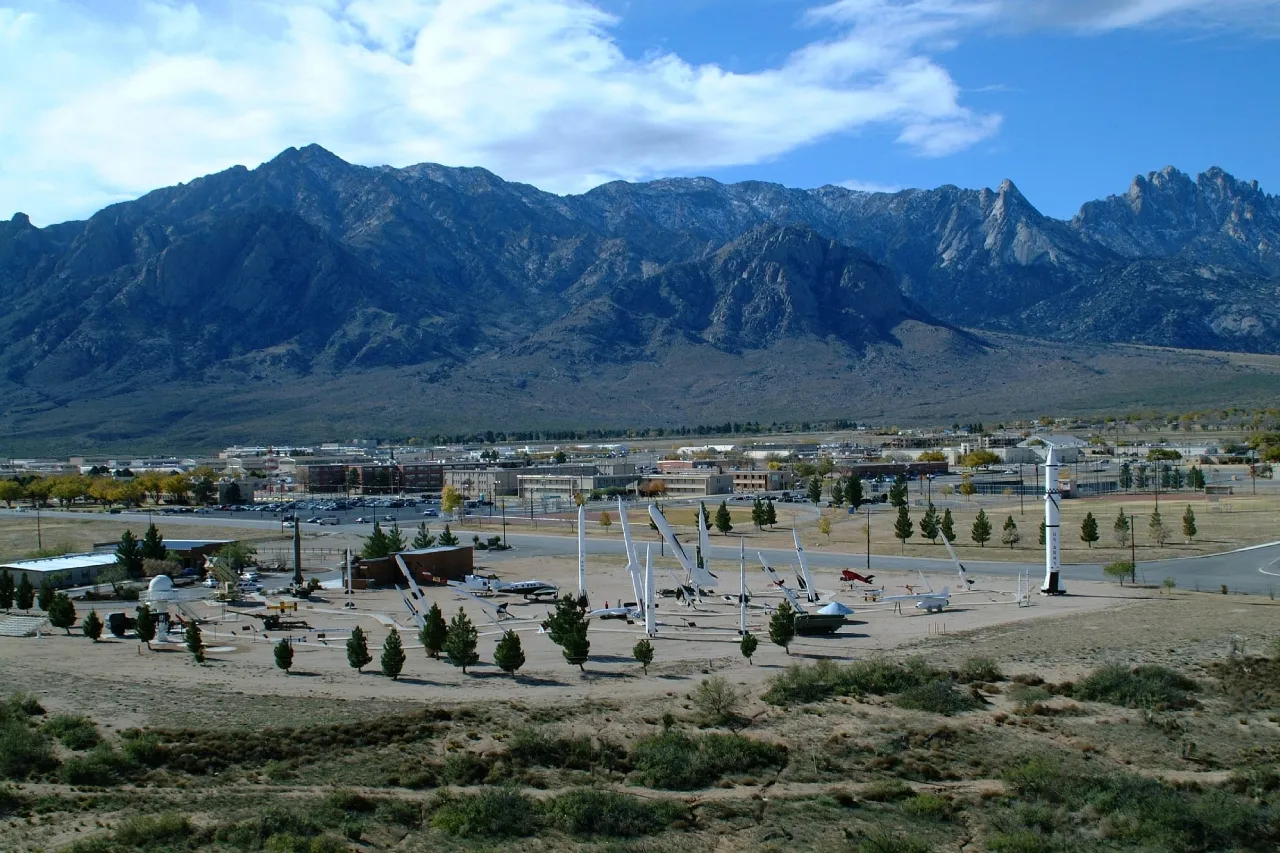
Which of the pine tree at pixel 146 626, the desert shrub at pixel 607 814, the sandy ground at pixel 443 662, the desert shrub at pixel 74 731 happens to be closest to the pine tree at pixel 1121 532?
the sandy ground at pixel 443 662

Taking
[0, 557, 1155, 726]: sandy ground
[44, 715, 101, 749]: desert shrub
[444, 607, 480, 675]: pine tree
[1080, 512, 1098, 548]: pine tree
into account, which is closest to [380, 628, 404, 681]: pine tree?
[0, 557, 1155, 726]: sandy ground

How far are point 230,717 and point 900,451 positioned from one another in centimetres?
12742

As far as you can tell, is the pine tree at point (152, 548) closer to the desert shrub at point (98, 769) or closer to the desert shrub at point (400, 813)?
the desert shrub at point (98, 769)

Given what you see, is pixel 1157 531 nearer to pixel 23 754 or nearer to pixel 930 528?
pixel 930 528

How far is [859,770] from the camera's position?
Answer: 22547mm

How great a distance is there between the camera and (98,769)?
21.4 meters

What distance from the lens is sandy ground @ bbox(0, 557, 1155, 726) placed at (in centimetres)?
2839

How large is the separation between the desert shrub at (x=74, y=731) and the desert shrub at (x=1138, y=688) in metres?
20.7

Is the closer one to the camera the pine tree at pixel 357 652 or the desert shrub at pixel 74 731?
the desert shrub at pixel 74 731

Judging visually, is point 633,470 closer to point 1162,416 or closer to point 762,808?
point 762,808

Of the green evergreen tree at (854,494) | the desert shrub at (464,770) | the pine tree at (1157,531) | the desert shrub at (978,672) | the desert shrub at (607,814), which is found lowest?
the desert shrub at (607,814)

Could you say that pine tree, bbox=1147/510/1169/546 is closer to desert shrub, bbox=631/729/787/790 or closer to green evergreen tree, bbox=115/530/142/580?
desert shrub, bbox=631/729/787/790

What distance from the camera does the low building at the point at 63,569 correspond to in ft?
161

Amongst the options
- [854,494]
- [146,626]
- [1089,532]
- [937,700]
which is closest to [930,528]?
[1089,532]
